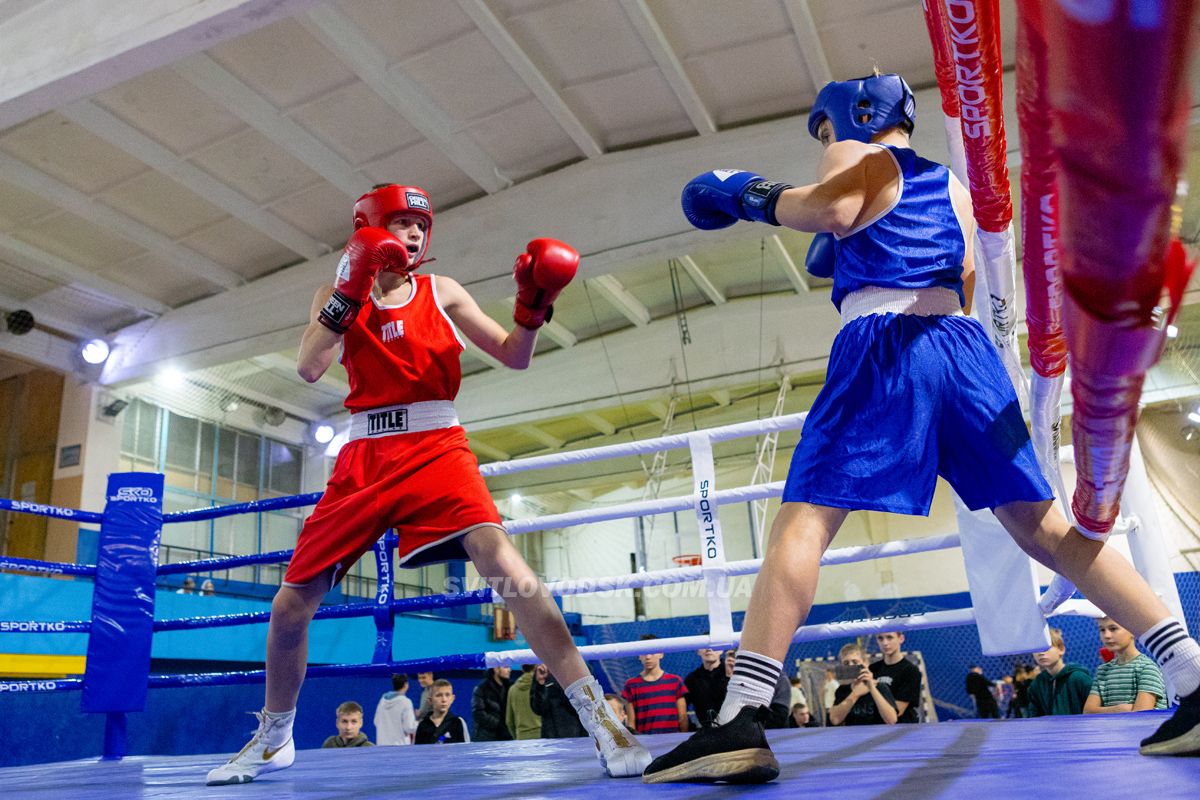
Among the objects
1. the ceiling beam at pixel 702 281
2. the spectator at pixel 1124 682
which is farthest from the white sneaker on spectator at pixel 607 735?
the ceiling beam at pixel 702 281

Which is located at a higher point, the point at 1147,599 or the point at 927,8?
the point at 927,8

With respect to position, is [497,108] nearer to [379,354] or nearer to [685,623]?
[379,354]

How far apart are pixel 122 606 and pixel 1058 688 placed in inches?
147

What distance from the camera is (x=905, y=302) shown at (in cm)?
152

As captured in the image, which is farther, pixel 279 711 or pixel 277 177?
pixel 277 177

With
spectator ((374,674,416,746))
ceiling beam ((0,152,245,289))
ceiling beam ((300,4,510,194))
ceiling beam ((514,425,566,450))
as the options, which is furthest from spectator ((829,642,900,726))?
ceiling beam ((514,425,566,450))

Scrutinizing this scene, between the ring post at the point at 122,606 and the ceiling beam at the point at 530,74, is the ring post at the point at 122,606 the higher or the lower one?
the lower one

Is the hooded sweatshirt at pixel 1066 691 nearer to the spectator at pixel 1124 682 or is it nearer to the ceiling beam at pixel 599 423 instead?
the spectator at pixel 1124 682

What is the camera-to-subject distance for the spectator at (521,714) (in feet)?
19.3

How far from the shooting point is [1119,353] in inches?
21.3

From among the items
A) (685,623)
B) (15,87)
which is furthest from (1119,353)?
(685,623)

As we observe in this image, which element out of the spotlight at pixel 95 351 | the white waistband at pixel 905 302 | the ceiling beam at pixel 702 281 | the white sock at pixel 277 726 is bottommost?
the white sock at pixel 277 726

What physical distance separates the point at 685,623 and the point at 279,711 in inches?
419

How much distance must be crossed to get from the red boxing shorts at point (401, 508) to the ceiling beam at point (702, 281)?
818 centimetres
